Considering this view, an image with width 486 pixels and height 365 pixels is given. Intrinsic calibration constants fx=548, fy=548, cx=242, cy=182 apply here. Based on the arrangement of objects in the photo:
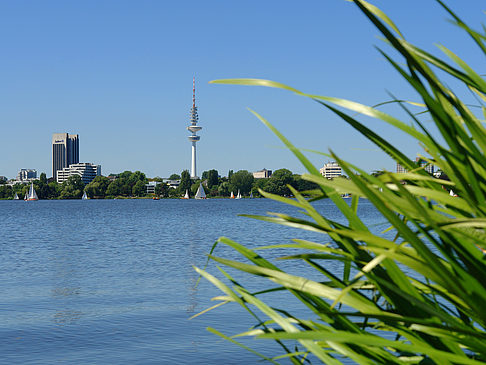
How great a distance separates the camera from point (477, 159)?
55.6 inches

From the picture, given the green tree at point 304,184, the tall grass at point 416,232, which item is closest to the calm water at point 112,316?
the green tree at point 304,184

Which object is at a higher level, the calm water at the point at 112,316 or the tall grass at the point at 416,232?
the tall grass at the point at 416,232

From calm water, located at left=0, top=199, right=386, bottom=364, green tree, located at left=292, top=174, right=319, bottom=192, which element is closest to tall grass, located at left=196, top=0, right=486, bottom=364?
green tree, located at left=292, top=174, right=319, bottom=192

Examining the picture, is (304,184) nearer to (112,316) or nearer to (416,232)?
(112,316)

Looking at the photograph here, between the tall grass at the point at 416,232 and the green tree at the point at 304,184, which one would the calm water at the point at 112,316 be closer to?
the green tree at the point at 304,184

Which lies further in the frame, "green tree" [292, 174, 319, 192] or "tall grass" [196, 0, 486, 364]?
"green tree" [292, 174, 319, 192]

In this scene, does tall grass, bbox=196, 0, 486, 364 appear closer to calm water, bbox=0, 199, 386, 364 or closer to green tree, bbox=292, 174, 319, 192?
green tree, bbox=292, 174, 319, 192

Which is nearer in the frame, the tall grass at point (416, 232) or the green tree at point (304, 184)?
the tall grass at point (416, 232)

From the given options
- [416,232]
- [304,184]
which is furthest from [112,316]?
[304,184]

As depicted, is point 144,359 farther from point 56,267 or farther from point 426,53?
point 56,267

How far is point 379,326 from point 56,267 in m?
25.7

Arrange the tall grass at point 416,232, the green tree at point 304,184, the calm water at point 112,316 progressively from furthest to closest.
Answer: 1. the calm water at point 112,316
2. the green tree at point 304,184
3. the tall grass at point 416,232

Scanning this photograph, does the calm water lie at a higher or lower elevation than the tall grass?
lower

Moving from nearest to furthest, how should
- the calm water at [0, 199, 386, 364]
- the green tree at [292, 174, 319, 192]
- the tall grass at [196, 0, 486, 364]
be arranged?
the tall grass at [196, 0, 486, 364], the green tree at [292, 174, 319, 192], the calm water at [0, 199, 386, 364]
